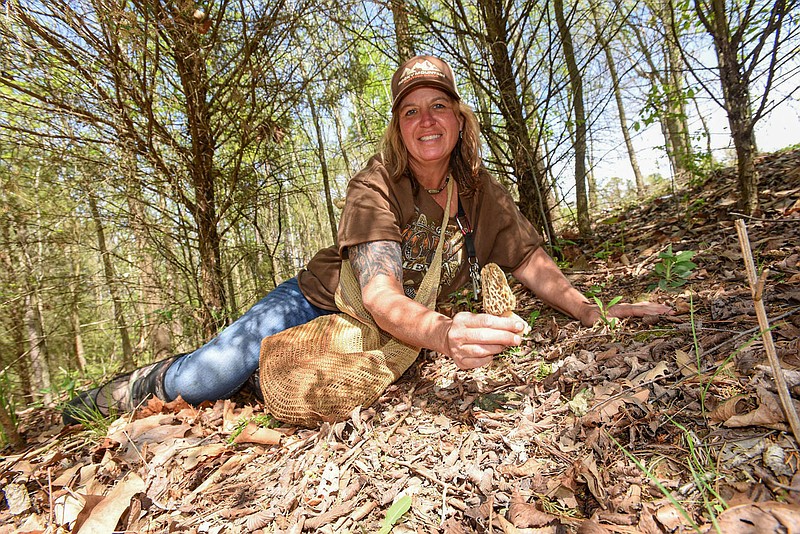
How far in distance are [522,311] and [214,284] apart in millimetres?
3294

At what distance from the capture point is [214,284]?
4.31 meters

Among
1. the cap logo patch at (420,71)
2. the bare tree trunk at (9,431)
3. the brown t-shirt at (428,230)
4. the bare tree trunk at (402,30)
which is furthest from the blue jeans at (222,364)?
the bare tree trunk at (402,30)

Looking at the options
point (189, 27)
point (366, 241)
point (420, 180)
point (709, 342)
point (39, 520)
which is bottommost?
point (39, 520)

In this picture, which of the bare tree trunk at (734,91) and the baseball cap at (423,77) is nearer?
the baseball cap at (423,77)

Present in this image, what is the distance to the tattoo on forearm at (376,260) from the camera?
2.34 meters

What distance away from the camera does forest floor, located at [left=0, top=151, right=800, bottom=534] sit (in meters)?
1.17

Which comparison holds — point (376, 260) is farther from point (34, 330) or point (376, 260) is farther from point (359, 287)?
point (34, 330)

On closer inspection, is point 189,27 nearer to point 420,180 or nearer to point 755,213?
point 420,180

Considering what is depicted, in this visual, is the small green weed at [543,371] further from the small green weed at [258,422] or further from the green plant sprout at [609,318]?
the small green weed at [258,422]

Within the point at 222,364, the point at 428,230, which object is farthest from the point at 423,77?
the point at 222,364

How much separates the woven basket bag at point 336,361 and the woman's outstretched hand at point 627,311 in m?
0.98

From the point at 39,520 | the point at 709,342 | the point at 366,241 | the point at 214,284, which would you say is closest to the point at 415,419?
the point at 366,241

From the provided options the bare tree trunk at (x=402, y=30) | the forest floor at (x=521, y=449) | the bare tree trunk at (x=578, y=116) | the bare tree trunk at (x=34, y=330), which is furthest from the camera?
the bare tree trunk at (x=34, y=330)

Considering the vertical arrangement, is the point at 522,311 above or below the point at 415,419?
above
